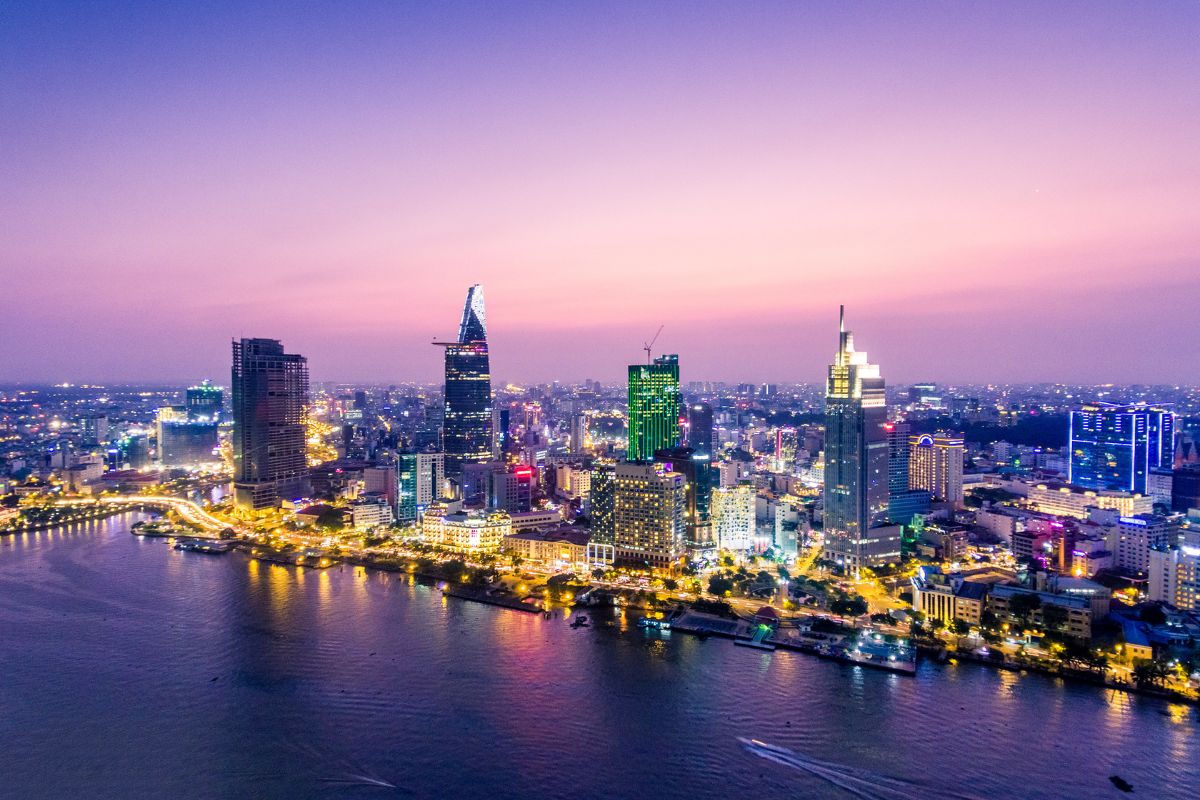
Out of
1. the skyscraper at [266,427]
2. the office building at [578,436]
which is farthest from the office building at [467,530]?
the office building at [578,436]

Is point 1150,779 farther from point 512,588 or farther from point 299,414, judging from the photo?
point 299,414

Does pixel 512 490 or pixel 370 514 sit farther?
pixel 512 490

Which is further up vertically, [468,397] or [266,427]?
[468,397]

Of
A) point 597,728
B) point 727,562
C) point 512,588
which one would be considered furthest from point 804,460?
point 597,728

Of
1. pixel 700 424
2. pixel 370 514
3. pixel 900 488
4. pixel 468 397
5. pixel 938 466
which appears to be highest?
pixel 468 397

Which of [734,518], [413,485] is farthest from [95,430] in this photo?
[734,518]

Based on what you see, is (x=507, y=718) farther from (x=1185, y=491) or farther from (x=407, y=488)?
(x=1185, y=491)
